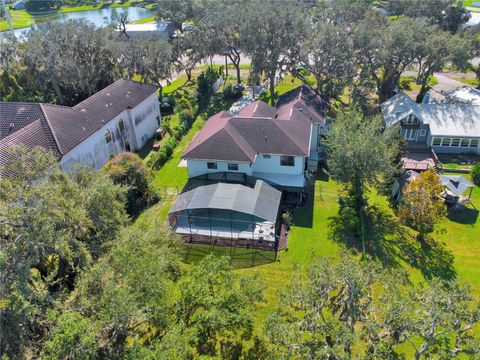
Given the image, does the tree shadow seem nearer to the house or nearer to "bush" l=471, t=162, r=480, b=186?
"bush" l=471, t=162, r=480, b=186

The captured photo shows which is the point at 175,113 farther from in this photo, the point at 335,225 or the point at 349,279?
the point at 349,279

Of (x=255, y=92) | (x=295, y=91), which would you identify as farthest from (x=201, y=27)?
(x=295, y=91)

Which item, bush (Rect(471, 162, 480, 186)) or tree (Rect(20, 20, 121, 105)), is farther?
tree (Rect(20, 20, 121, 105))

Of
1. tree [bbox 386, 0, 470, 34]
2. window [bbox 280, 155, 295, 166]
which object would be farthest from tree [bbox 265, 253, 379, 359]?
tree [bbox 386, 0, 470, 34]

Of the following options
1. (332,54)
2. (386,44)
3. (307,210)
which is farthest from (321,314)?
(386,44)

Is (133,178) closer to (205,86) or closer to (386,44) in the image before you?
(205,86)
